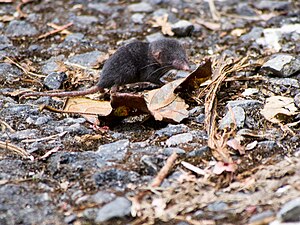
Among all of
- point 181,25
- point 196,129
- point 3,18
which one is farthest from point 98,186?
point 3,18

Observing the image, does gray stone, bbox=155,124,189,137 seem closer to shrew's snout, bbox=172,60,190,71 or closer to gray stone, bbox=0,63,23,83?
shrew's snout, bbox=172,60,190,71

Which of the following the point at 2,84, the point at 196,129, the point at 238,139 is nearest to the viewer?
the point at 238,139

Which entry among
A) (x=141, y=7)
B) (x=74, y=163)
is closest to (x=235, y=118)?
(x=74, y=163)

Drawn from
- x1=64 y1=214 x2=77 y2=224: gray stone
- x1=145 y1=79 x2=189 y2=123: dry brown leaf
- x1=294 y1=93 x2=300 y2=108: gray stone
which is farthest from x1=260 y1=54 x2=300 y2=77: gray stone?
x1=64 y1=214 x2=77 y2=224: gray stone

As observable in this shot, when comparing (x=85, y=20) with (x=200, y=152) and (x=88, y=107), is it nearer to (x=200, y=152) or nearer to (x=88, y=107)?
(x=88, y=107)

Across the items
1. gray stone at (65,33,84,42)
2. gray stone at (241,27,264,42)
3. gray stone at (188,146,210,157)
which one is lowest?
gray stone at (241,27,264,42)

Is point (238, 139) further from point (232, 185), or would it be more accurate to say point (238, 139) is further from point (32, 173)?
point (32, 173)
